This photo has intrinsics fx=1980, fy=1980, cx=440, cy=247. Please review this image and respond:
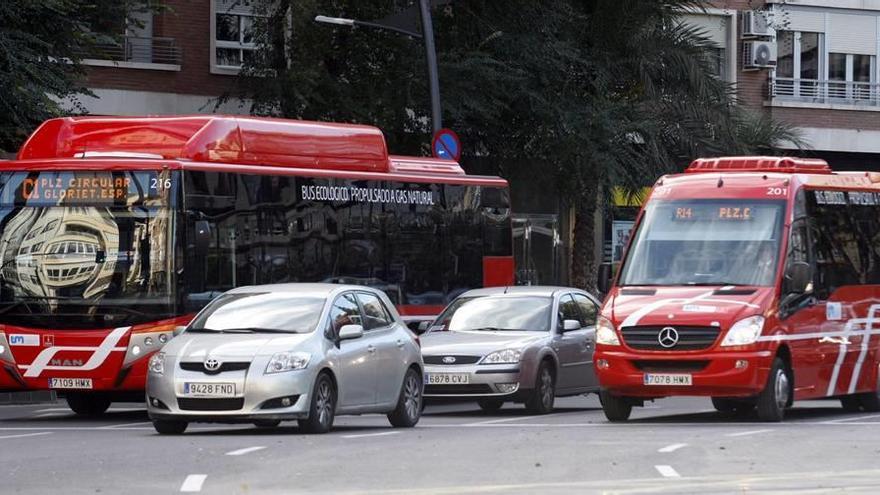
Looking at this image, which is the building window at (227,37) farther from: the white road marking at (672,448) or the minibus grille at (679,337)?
the white road marking at (672,448)

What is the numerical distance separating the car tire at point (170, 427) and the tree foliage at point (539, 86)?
49.5ft

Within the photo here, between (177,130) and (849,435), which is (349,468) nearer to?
(849,435)

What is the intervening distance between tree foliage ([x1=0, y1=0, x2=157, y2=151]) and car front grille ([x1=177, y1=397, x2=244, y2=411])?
10197mm

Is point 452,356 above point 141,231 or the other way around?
the other way around

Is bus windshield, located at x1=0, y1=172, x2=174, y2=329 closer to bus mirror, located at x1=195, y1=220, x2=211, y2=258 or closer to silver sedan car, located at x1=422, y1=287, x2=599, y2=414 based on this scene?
bus mirror, located at x1=195, y1=220, x2=211, y2=258

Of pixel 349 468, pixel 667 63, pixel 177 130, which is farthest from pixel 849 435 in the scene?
pixel 667 63

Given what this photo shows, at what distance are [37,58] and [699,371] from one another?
12399 millimetres

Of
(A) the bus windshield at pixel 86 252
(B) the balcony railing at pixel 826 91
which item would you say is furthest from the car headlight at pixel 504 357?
(B) the balcony railing at pixel 826 91

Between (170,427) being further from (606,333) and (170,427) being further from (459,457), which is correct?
(606,333)

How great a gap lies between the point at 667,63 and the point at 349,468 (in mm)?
24835

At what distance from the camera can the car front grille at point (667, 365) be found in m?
19.5

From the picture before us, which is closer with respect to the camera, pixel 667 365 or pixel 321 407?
pixel 321 407

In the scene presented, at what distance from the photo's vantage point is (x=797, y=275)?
2025 cm

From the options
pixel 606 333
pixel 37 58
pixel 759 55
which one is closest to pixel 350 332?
pixel 606 333
